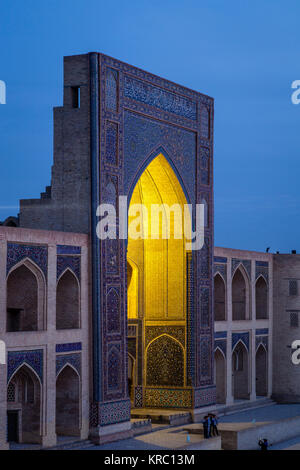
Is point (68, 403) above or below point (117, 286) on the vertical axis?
below

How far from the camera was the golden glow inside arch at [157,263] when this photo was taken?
1933 centimetres

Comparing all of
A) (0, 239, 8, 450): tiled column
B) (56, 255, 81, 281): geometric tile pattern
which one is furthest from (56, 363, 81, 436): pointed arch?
(0, 239, 8, 450): tiled column

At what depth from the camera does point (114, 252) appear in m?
16.6

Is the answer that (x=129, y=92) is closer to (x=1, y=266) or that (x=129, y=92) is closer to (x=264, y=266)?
(x=1, y=266)

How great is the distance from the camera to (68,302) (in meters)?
16.1

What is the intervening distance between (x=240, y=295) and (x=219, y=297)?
121 cm

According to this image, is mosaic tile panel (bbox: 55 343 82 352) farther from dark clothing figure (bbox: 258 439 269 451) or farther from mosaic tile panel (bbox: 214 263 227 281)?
mosaic tile panel (bbox: 214 263 227 281)

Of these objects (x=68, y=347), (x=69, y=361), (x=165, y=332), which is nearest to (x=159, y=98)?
(x=165, y=332)

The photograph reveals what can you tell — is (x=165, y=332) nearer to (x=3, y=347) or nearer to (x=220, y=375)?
(x=220, y=375)

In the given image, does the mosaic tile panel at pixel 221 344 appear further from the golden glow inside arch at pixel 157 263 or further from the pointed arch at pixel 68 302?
the pointed arch at pixel 68 302
